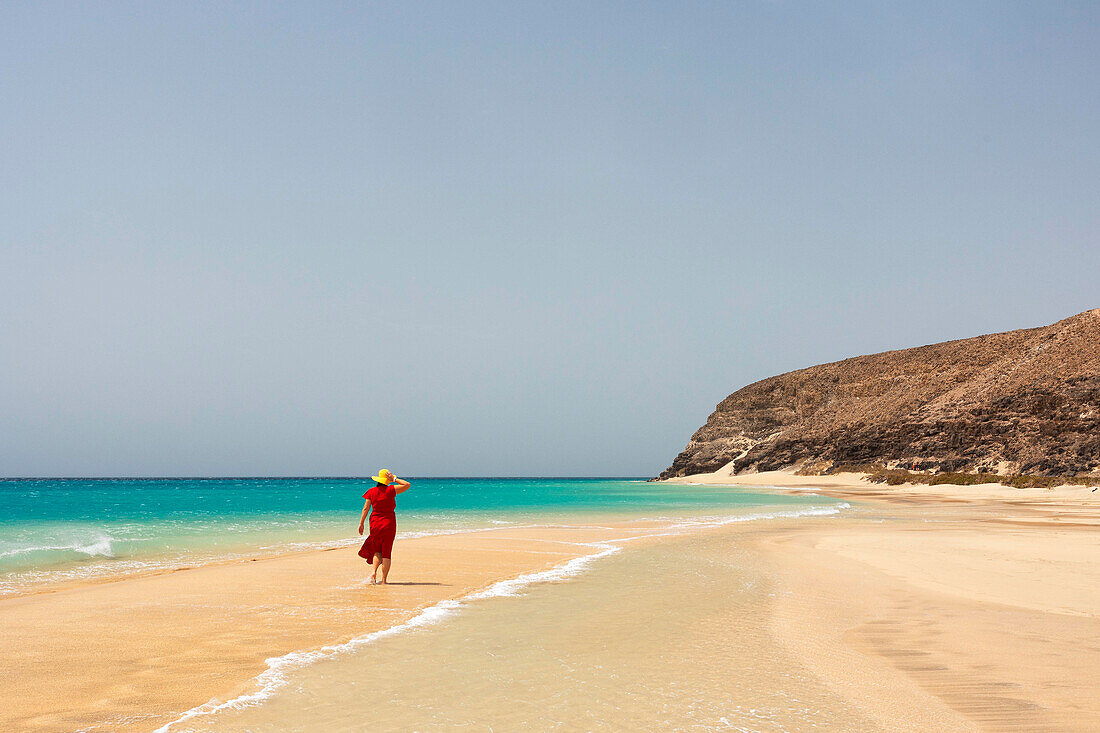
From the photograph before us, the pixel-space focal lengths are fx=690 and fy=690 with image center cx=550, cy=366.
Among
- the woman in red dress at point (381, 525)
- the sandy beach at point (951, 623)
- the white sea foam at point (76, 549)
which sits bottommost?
the white sea foam at point (76, 549)

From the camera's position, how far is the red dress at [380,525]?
11453 mm

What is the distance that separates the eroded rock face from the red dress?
60960 mm

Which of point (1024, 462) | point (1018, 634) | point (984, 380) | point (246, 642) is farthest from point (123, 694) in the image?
point (984, 380)

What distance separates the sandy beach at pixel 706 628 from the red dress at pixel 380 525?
624mm

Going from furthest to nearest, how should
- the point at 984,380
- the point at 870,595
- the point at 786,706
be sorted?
the point at 984,380, the point at 870,595, the point at 786,706

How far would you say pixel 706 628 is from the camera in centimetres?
788

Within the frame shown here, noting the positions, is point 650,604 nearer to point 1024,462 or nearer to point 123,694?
point 123,694

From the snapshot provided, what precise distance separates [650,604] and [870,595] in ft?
11.1

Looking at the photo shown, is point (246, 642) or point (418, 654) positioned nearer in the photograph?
point (418, 654)

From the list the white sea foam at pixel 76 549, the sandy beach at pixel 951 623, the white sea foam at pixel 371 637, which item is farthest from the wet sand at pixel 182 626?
the white sea foam at pixel 76 549

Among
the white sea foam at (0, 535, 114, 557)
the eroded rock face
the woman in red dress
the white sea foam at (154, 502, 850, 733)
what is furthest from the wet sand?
the eroded rock face

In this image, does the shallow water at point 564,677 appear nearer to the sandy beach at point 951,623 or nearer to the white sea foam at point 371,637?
the white sea foam at point 371,637

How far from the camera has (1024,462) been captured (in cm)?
5903

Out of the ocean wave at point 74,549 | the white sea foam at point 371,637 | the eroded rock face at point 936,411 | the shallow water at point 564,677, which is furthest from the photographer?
the eroded rock face at point 936,411
